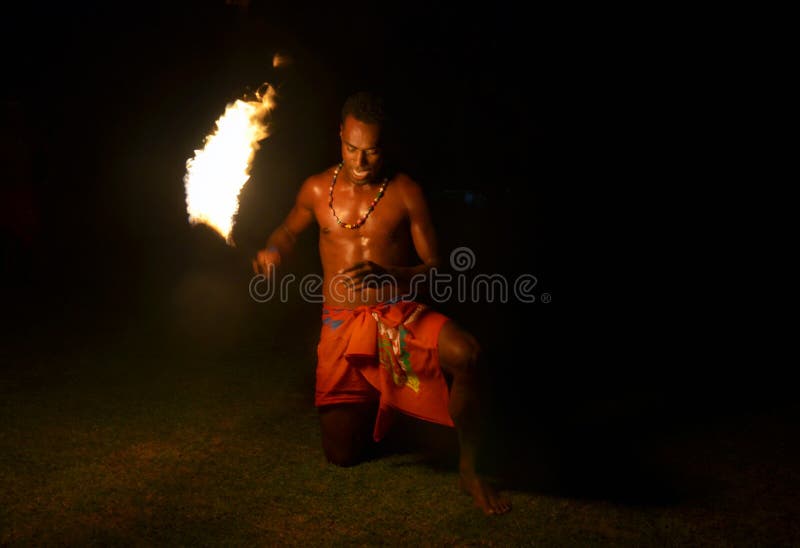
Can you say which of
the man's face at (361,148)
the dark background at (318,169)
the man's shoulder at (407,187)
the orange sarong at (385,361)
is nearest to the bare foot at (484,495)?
the orange sarong at (385,361)

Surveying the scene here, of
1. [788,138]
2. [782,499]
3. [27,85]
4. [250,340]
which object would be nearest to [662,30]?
[788,138]

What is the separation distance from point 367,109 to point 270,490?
73.0 inches

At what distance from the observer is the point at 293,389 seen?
4965 mm

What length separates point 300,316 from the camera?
747 centimetres

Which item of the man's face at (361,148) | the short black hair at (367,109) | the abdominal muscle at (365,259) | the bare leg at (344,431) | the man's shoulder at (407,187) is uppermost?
the short black hair at (367,109)

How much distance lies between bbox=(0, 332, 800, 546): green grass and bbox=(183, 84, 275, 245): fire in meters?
1.20

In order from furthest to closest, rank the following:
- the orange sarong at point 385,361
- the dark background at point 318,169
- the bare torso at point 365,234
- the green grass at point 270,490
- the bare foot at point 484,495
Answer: the dark background at point 318,169 < the bare torso at point 365,234 < the orange sarong at point 385,361 < the bare foot at point 484,495 < the green grass at point 270,490

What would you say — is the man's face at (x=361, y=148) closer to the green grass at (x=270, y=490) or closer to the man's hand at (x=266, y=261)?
the man's hand at (x=266, y=261)

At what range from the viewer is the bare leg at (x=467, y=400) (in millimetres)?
3146

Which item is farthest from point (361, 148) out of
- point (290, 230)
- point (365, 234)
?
point (290, 230)

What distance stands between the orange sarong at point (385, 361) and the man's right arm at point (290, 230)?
39 centimetres

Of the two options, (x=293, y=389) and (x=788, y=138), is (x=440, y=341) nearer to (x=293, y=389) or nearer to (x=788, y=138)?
(x=293, y=389)

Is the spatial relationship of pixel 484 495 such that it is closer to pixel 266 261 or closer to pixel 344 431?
pixel 344 431

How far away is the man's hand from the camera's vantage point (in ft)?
11.5
